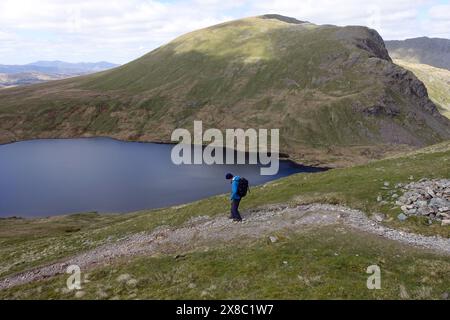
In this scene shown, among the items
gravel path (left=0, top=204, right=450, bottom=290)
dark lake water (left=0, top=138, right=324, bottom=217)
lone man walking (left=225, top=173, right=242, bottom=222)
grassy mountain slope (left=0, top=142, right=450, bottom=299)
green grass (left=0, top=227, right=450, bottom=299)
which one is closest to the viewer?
green grass (left=0, top=227, right=450, bottom=299)

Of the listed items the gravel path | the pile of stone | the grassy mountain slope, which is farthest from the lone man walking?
the pile of stone

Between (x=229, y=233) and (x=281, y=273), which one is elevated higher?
(x=281, y=273)

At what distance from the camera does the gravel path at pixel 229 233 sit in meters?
28.7

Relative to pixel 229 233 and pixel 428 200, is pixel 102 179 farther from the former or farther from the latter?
pixel 428 200

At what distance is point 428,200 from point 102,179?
103453mm

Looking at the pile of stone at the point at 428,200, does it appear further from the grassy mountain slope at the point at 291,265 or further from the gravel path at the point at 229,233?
the gravel path at the point at 229,233

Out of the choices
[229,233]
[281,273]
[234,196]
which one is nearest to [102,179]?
[234,196]

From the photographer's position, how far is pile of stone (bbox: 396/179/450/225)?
29.4 meters

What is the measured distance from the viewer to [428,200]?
3098 cm

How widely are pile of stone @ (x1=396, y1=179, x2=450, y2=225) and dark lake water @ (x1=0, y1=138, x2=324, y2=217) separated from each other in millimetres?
69128

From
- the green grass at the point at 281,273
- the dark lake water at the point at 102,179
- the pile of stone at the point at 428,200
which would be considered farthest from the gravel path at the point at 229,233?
the dark lake water at the point at 102,179

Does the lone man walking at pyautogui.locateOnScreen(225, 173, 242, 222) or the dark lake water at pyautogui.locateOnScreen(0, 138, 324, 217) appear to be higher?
the lone man walking at pyautogui.locateOnScreen(225, 173, 242, 222)

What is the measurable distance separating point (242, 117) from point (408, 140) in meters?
76.8

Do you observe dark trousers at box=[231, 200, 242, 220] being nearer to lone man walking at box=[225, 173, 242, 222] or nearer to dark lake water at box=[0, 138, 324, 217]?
lone man walking at box=[225, 173, 242, 222]
